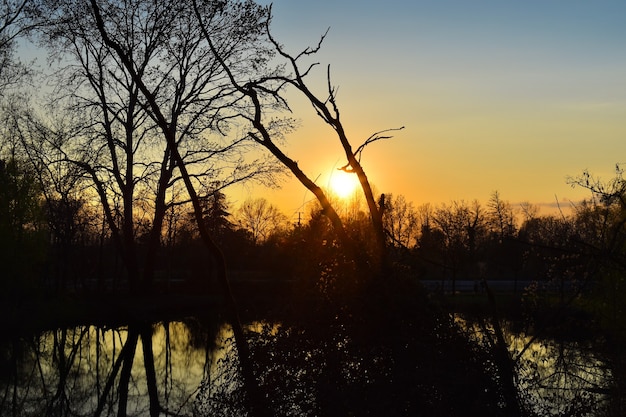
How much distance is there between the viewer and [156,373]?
59.5 ft

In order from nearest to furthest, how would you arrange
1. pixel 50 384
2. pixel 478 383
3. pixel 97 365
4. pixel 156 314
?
pixel 478 383, pixel 50 384, pixel 97 365, pixel 156 314

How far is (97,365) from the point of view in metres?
19.9

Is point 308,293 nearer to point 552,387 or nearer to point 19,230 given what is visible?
point 552,387

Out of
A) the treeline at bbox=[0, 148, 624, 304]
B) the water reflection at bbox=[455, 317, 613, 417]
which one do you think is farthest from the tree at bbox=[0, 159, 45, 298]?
the water reflection at bbox=[455, 317, 613, 417]

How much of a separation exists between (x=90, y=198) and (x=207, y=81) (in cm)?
1062

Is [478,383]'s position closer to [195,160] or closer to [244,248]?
[195,160]

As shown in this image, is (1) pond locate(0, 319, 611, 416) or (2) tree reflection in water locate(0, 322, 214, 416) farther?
(2) tree reflection in water locate(0, 322, 214, 416)

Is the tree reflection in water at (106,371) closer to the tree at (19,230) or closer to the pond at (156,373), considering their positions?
the pond at (156,373)

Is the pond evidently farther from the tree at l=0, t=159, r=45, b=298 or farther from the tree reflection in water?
the tree at l=0, t=159, r=45, b=298

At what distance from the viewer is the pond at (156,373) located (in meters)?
11.3

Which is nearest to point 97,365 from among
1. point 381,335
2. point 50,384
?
point 50,384

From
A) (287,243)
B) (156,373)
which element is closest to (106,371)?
(156,373)

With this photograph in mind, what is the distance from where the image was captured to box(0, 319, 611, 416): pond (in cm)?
1134

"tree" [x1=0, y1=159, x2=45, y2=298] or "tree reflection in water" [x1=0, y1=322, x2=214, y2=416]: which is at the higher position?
"tree" [x1=0, y1=159, x2=45, y2=298]
